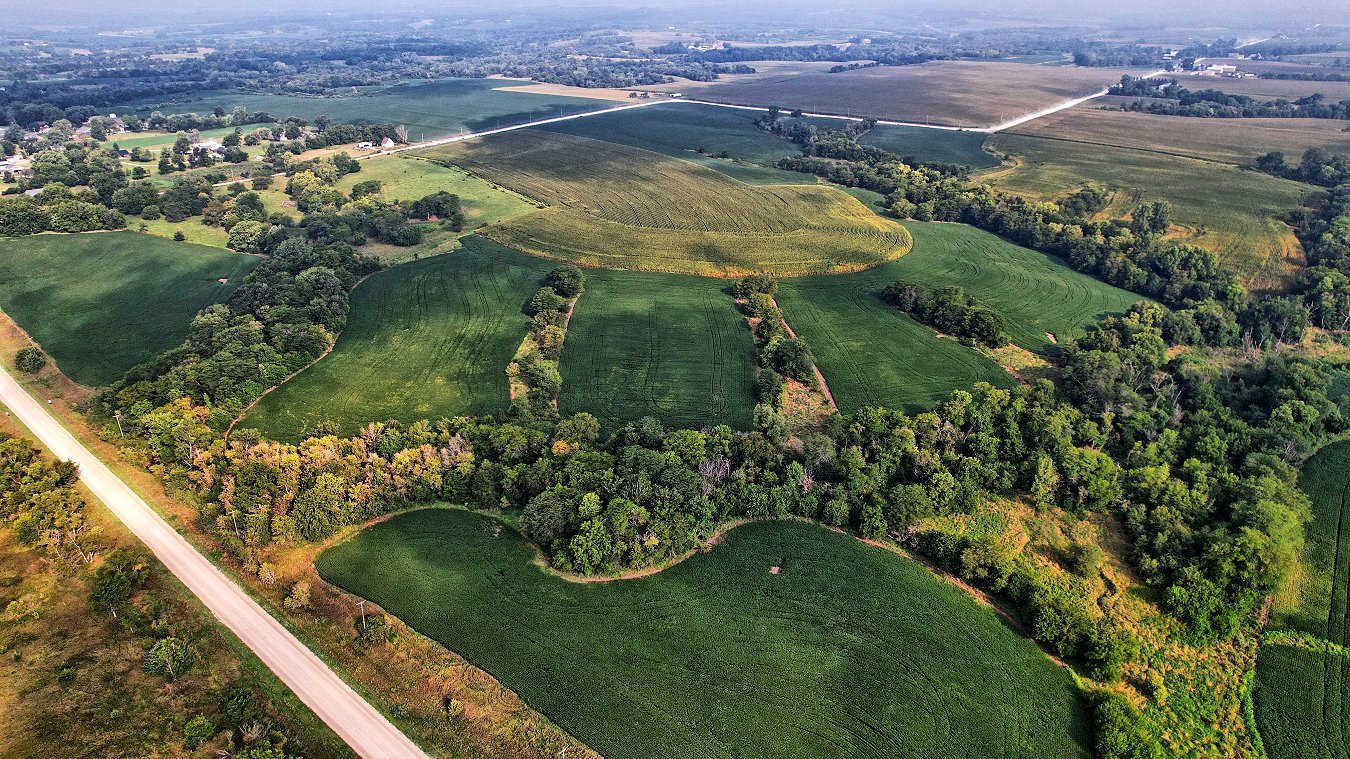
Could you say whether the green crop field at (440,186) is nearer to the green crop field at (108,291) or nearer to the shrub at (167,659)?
the green crop field at (108,291)

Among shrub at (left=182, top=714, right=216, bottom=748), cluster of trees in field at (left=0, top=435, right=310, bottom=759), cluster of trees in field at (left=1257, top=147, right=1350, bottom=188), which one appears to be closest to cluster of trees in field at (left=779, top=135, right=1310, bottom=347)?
cluster of trees in field at (left=1257, top=147, right=1350, bottom=188)

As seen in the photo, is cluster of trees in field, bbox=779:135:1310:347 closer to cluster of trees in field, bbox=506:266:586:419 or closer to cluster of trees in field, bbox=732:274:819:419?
cluster of trees in field, bbox=732:274:819:419

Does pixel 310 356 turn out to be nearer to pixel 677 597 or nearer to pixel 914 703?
pixel 677 597

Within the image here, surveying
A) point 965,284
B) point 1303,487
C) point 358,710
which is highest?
point 965,284

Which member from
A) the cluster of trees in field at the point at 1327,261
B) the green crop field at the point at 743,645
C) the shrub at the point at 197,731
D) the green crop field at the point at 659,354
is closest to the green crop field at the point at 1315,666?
the green crop field at the point at 743,645

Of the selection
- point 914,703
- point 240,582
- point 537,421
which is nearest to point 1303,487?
point 914,703
